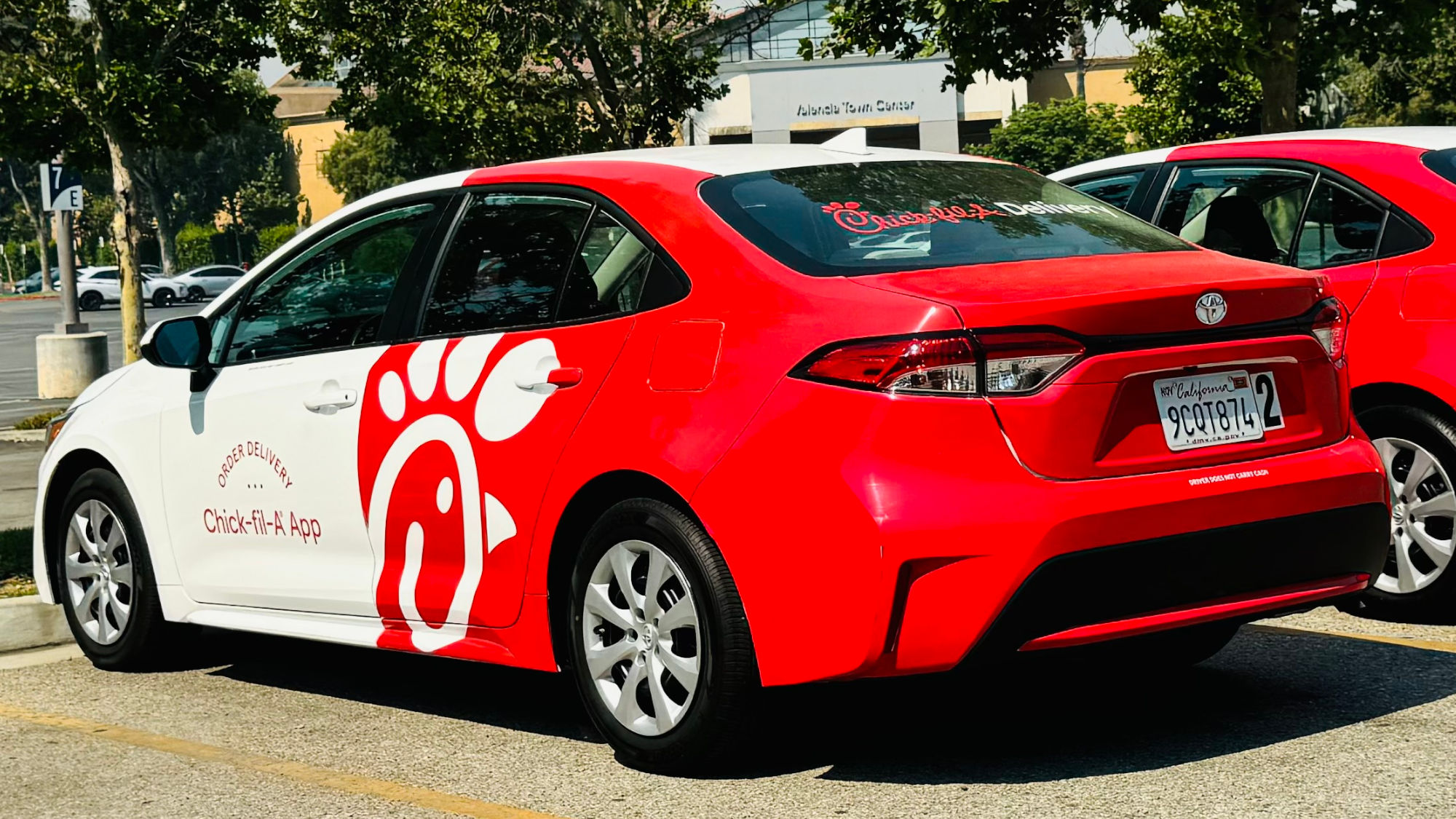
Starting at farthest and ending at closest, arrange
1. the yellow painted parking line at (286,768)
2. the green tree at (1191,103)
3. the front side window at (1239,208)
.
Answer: the green tree at (1191,103) < the front side window at (1239,208) < the yellow painted parking line at (286,768)

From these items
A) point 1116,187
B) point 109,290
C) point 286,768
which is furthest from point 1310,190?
point 109,290

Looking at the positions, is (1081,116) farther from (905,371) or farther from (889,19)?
(905,371)

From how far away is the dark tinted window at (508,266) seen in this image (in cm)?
518

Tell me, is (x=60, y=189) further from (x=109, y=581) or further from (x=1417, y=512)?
(x=1417, y=512)

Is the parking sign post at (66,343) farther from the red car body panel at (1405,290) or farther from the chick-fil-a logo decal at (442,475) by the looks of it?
the red car body panel at (1405,290)

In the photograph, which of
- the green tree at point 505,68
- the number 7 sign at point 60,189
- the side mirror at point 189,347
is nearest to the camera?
the side mirror at point 189,347

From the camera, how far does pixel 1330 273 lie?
6.63 meters

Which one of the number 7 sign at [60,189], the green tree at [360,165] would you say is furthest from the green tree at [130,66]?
the green tree at [360,165]

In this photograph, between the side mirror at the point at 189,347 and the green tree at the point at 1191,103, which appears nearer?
the side mirror at the point at 189,347

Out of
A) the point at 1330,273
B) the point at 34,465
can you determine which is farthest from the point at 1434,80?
the point at 1330,273

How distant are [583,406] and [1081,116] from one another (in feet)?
220

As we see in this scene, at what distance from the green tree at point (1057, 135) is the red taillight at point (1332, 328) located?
63.9m

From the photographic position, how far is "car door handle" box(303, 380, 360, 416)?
5.58 metres

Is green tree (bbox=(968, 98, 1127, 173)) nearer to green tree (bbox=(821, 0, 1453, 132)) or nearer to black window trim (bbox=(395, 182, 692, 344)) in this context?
green tree (bbox=(821, 0, 1453, 132))
